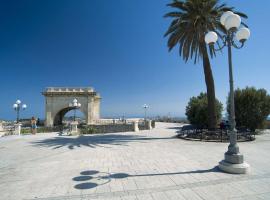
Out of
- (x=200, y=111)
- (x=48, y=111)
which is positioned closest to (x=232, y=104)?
(x=200, y=111)

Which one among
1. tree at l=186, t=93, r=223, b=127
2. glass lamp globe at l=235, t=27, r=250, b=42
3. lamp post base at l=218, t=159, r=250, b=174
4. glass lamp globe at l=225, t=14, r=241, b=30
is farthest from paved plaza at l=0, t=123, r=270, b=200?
tree at l=186, t=93, r=223, b=127

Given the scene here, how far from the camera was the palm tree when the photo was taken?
1566 cm

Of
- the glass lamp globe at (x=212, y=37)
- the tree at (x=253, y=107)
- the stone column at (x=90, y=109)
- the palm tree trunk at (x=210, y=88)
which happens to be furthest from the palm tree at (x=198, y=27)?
the stone column at (x=90, y=109)

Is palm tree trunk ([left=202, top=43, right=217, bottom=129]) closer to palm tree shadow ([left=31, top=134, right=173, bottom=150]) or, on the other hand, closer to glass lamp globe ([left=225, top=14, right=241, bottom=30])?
palm tree shadow ([left=31, top=134, right=173, bottom=150])

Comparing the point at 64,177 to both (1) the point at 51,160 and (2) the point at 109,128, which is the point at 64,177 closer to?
(1) the point at 51,160

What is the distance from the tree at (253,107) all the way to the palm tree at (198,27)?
5554mm

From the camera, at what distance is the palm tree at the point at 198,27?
617 inches

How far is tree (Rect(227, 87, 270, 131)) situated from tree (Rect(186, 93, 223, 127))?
3.12 m

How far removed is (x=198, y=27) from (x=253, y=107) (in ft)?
33.3

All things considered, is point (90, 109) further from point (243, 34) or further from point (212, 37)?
point (243, 34)

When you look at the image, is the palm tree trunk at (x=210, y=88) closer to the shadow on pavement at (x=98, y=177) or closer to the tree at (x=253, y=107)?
the tree at (x=253, y=107)

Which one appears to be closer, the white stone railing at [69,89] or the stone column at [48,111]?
the stone column at [48,111]

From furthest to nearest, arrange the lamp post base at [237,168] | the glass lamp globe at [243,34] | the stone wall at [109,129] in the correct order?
the stone wall at [109,129] → the glass lamp globe at [243,34] → the lamp post base at [237,168]

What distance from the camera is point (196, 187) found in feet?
17.6
